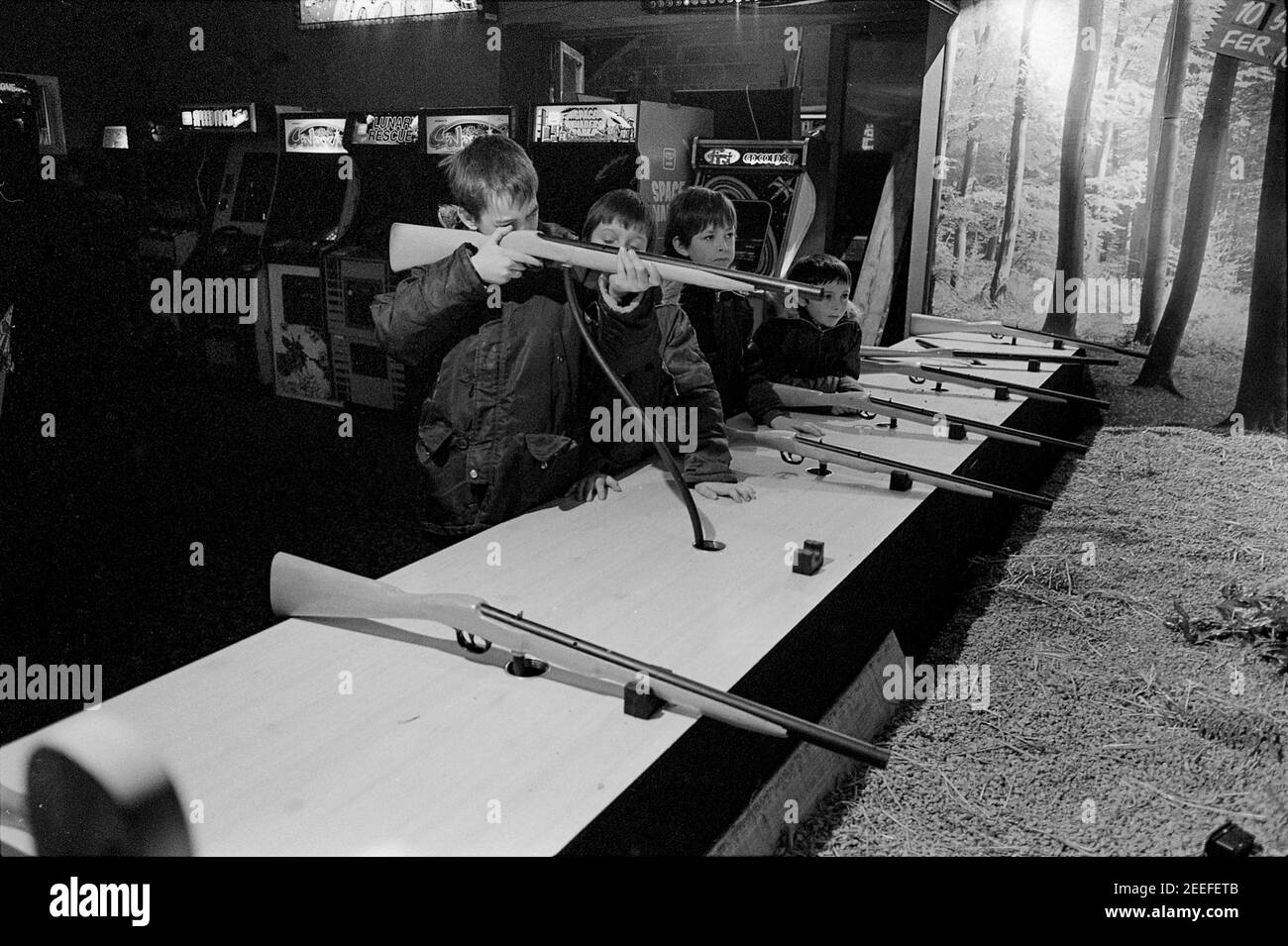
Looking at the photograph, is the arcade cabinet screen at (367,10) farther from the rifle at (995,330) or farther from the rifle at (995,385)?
the rifle at (995,385)

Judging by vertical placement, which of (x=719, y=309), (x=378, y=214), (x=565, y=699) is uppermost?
(x=378, y=214)

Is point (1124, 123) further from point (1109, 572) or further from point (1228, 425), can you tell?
point (1109, 572)

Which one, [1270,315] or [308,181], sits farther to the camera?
[308,181]

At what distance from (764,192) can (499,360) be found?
2.96 meters

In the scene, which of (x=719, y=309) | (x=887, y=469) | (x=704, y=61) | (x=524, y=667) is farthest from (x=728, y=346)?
(x=704, y=61)

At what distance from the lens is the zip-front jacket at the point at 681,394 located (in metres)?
1.92

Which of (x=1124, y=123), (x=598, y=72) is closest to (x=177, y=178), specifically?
(x=598, y=72)

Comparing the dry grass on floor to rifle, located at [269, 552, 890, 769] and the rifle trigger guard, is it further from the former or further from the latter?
the rifle trigger guard

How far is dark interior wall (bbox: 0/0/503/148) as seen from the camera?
4.96 m

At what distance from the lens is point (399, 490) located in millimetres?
3867

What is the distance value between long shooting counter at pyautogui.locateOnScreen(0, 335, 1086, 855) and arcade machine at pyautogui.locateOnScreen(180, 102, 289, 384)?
14.0ft

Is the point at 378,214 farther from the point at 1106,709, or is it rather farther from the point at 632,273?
the point at 1106,709

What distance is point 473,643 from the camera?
1.16m
